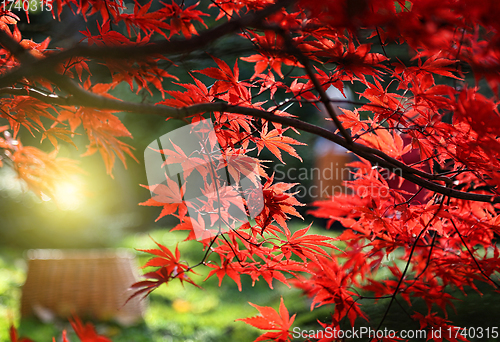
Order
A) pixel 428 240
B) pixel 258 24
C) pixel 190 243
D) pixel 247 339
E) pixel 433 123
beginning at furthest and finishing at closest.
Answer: pixel 190 243, pixel 247 339, pixel 428 240, pixel 433 123, pixel 258 24

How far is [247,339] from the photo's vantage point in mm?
2043

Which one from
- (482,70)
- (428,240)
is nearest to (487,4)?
(482,70)

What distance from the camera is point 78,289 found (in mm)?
2258

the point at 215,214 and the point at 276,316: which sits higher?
the point at 215,214

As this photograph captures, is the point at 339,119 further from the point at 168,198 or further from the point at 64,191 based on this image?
the point at 64,191

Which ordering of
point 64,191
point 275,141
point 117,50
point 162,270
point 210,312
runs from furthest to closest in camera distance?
1. point 210,312
2. point 64,191
3. point 275,141
4. point 162,270
5. point 117,50

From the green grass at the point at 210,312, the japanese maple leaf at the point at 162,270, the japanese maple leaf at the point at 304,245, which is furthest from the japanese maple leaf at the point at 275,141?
the green grass at the point at 210,312

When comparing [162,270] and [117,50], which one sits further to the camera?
[162,270]

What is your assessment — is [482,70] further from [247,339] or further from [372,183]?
[247,339]

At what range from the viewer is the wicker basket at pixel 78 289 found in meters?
2.16

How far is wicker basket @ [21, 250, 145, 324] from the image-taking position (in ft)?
7.09

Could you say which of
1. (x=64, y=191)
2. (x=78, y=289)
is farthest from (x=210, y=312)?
(x=64, y=191)

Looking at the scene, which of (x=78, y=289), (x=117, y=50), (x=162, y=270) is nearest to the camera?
(x=117, y=50)

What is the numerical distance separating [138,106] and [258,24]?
207mm
